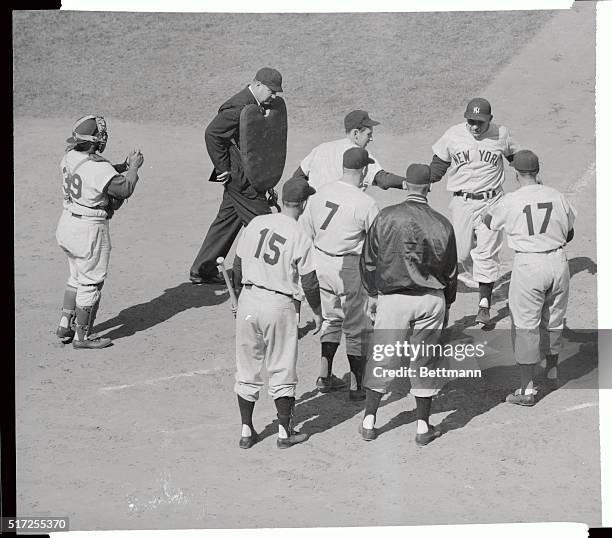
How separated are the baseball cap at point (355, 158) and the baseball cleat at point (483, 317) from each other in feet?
6.66

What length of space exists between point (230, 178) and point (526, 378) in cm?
317

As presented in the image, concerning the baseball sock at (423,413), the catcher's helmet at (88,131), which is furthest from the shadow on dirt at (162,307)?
the baseball sock at (423,413)

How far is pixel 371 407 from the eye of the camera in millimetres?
9523

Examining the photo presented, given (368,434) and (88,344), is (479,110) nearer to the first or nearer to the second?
(368,434)

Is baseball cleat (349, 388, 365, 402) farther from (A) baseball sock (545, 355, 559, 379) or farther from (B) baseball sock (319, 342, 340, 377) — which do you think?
(A) baseball sock (545, 355, 559, 379)

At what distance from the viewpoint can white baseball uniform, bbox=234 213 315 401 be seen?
9133mm

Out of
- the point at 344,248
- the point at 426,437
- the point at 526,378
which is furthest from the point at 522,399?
the point at 344,248

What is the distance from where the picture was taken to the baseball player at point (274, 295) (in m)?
9.13

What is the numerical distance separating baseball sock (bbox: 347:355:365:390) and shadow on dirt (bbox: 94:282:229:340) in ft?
6.22

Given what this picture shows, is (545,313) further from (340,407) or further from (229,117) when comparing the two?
(229,117)

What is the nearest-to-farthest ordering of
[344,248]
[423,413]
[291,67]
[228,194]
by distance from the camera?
[423,413], [344,248], [228,194], [291,67]

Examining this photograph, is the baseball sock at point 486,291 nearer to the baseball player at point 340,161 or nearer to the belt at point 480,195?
the belt at point 480,195

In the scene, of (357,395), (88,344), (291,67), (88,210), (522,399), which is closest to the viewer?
(522,399)

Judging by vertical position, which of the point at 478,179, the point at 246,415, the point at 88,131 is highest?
the point at 88,131
